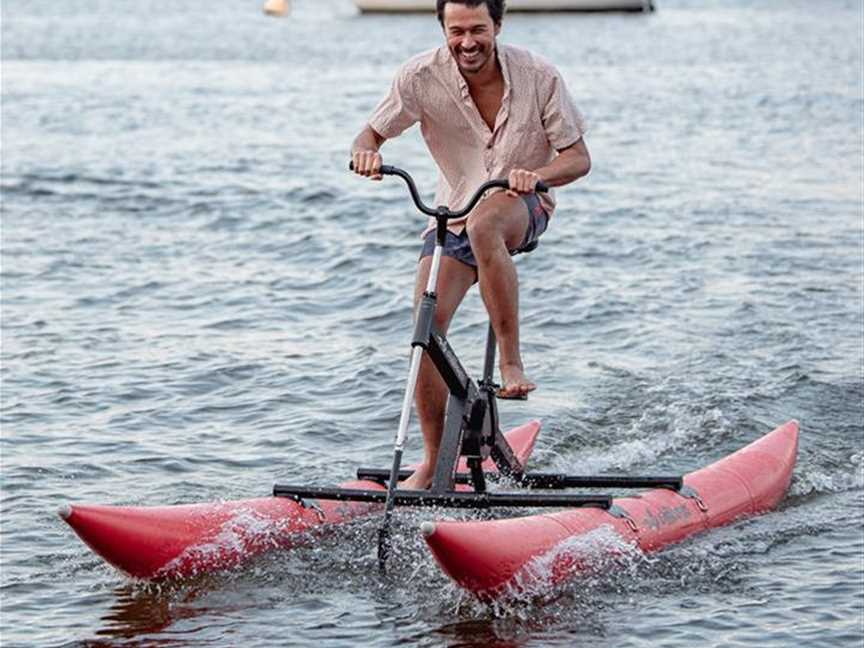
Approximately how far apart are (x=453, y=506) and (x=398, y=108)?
1829mm

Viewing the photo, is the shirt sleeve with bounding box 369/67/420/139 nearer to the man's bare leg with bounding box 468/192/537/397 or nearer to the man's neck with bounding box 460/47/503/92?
A: the man's neck with bounding box 460/47/503/92

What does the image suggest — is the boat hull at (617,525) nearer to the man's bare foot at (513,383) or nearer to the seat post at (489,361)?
the man's bare foot at (513,383)

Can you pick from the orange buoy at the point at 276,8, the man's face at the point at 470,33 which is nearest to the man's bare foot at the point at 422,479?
the man's face at the point at 470,33

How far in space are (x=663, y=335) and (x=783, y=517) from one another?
14.9ft

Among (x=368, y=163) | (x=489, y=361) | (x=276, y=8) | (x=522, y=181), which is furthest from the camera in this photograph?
(x=276, y=8)

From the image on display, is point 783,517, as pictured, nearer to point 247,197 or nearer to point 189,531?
point 189,531

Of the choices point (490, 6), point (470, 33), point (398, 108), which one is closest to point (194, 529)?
point (398, 108)

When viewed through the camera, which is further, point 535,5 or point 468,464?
point 535,5

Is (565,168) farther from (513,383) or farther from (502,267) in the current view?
(513,383)

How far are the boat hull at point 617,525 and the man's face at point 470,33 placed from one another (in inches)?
80.4

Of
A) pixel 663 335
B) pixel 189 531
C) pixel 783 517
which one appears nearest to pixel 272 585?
pixel 189 531

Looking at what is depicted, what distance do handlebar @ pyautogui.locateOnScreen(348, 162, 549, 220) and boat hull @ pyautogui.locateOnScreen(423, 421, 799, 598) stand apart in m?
1.37

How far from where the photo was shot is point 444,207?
27.0 ft

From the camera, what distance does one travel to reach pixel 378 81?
1550 inches
